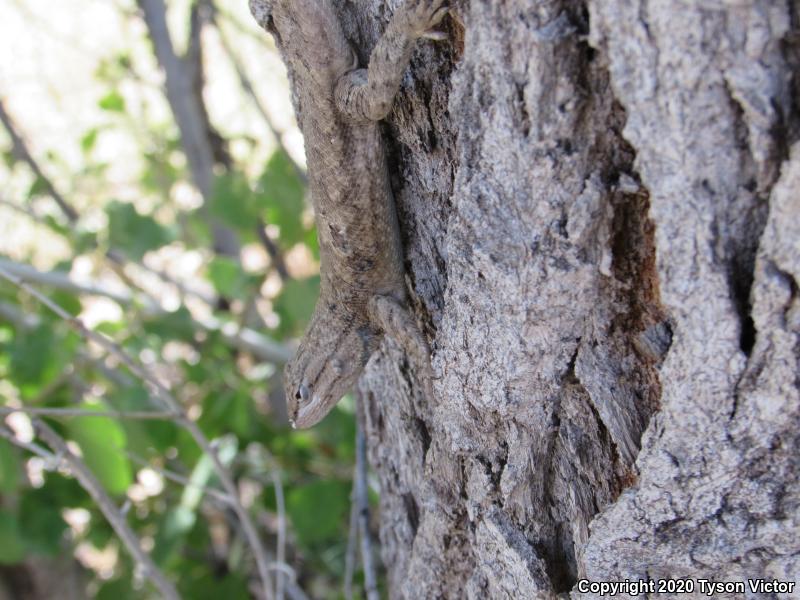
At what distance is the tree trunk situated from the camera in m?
1.24

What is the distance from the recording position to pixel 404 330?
217cm

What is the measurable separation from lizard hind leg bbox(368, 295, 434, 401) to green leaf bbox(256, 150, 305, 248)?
1.23m

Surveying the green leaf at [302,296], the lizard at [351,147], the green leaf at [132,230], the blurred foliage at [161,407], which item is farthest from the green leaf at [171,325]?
the lizard at [351,147]

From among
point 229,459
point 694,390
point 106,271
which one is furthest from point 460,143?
point 106,271

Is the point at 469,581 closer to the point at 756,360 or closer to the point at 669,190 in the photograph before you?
the point at 756,360

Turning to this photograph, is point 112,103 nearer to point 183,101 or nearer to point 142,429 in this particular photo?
point 183,101

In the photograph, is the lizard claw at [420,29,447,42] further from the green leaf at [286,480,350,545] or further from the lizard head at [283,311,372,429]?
the green leaf at [286,480,350,545]

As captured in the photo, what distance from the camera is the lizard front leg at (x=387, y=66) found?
5.18ft

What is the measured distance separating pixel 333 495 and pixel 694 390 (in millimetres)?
2389

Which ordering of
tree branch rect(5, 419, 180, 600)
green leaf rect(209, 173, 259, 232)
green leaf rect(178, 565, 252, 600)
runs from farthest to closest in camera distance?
Answer: green leaf rect(178, 565, 252, 600)
green leaf rect(209, 173, 259, 232)
tree branch rect(5, 419, 180, 600)

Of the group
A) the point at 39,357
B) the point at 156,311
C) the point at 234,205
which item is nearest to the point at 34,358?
the point at 39,357

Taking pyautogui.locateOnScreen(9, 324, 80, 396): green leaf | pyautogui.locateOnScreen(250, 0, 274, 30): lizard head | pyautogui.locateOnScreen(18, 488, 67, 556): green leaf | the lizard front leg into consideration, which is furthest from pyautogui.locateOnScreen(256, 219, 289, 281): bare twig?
the lizard front leg

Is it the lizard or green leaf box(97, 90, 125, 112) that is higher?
green leaf box(97, 90, 125, 112)

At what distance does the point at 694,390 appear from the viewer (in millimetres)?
1422
